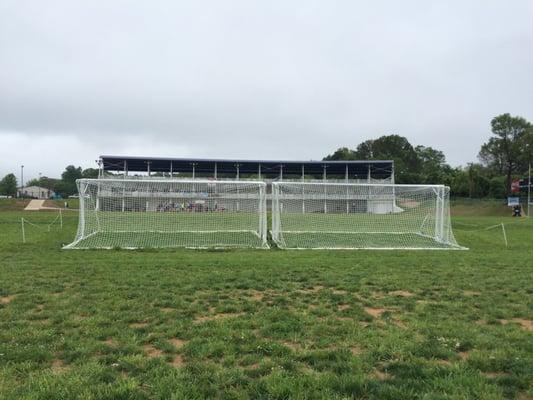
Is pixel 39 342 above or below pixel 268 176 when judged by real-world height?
below

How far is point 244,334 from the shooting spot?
544 cm

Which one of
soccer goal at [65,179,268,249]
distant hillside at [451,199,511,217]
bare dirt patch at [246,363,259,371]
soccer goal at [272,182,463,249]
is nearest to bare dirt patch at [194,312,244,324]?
bare dirt patch at [246,363,259,371]

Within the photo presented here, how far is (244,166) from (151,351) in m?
73.0

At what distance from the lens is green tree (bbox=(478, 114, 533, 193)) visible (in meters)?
82.2

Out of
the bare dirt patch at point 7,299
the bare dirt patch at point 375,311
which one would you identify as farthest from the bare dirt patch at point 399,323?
the bare dirt patch at point 7,299

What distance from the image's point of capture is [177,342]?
5.23m

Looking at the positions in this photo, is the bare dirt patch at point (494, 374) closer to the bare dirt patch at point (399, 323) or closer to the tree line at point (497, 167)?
the bare dirt patch at point (399, 323)

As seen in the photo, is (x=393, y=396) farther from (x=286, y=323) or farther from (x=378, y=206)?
(x=378, y=206)

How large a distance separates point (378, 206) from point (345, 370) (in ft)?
74.9

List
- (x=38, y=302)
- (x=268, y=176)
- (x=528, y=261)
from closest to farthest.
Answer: (x=38, y=302), (x=528, y=261), (x=268, y=176)

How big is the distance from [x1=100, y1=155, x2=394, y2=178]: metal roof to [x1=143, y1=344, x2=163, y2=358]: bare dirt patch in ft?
227

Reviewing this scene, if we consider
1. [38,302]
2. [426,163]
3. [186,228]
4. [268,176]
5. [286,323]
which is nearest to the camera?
[286,323]

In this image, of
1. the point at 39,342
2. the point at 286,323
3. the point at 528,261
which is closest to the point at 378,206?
the point at 528,261

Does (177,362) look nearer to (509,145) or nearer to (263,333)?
(263,333)
